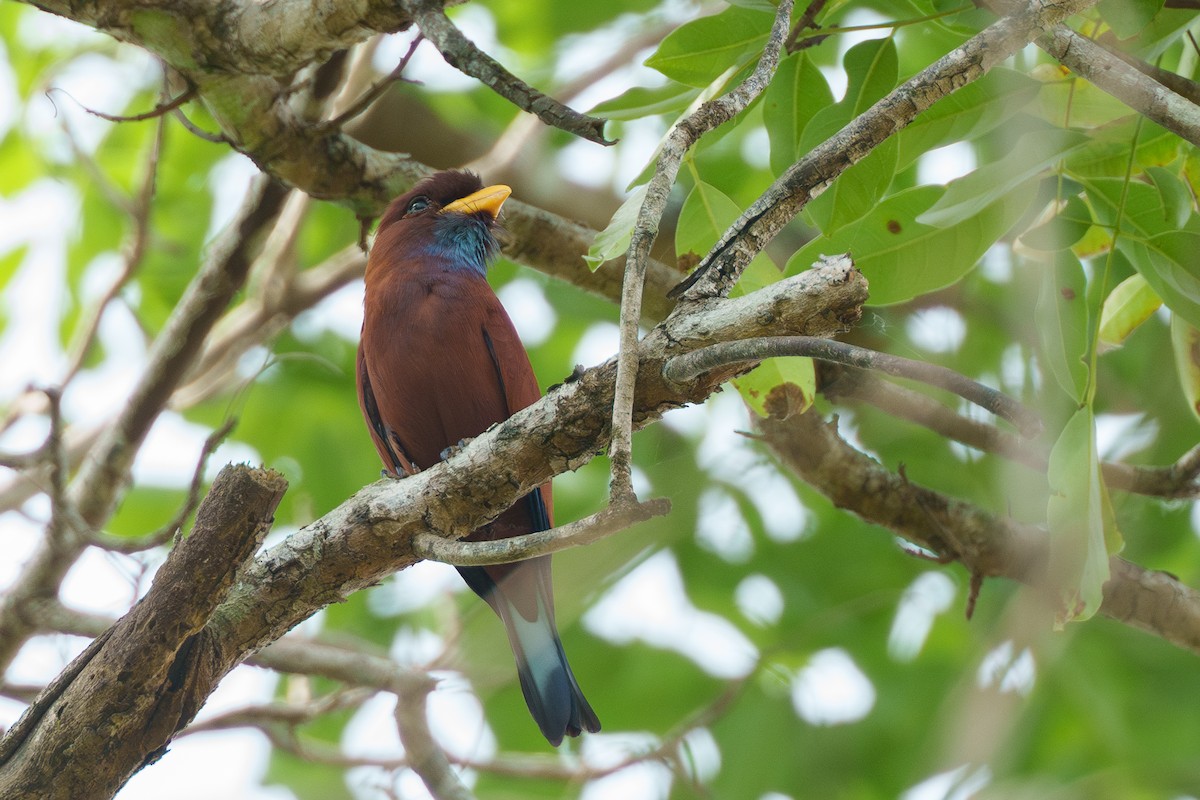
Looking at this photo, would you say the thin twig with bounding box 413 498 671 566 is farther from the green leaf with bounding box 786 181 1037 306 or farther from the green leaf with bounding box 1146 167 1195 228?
the green leaf with bounding box 1146 167 1195 228

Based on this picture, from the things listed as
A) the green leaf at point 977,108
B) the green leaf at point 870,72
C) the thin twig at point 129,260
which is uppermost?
the thin twig at point 129,260

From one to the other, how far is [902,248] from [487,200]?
1977 mm

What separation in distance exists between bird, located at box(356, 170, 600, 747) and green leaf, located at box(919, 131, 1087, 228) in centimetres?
176

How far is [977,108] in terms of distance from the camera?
117 inches

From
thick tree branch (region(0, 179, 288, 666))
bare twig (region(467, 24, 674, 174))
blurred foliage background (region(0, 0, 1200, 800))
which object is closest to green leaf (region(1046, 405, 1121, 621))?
blurred foliage background (region(0, 0, 1200, 800))

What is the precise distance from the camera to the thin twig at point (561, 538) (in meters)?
1.89

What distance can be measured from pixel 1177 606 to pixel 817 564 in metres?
1.67

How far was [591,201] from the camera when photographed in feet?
16.9

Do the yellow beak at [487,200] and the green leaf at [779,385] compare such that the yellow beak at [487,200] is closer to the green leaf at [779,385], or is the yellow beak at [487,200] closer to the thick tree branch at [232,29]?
the thick tree branch at [232,29]

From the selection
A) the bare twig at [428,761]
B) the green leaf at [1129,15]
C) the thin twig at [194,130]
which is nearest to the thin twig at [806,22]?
the green leaf at [1129,15]

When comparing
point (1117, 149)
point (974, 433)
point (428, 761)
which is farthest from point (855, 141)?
point (428, 761)

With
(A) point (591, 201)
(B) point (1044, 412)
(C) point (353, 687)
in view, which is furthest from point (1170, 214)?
(C) point (353, 687)

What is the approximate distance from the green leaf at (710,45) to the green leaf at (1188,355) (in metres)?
1.34

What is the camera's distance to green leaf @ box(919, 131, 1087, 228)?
8.52ft
